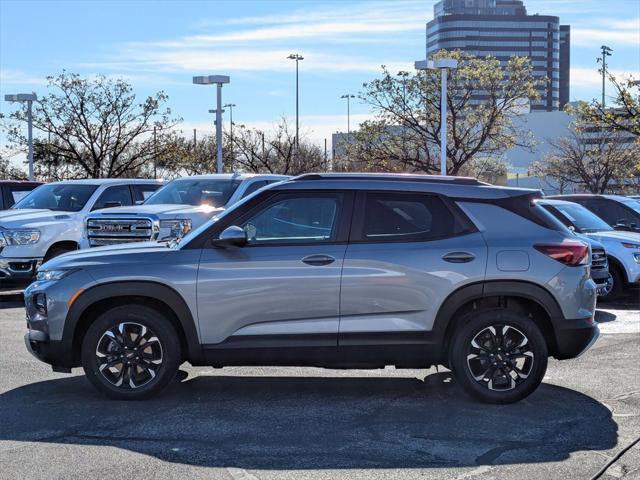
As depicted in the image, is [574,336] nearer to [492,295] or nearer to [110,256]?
[492,295]

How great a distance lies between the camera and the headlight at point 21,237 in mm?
14438

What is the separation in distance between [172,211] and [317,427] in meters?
8.25

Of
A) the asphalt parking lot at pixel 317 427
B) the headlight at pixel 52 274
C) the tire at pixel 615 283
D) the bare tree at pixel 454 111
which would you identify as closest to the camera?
the asphalt parking lot at pixel 317 427

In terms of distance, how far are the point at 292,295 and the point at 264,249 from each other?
0.43 m

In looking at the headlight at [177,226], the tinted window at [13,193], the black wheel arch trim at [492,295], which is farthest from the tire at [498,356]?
the tinted window at [13,193]

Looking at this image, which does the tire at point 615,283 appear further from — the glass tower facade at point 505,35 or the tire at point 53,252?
the glass tower facade at point 505,35

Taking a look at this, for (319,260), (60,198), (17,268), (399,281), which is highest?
(60,198)

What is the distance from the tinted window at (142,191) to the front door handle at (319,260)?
10303 mm

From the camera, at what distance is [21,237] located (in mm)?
14492

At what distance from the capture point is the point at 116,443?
5.94m

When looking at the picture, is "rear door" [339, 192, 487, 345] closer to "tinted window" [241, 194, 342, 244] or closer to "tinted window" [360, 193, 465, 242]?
"tinted window" [360, 193, 465, 242]

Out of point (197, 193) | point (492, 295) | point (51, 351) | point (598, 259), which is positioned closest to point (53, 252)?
point (197, 193)

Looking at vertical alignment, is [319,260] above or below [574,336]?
above

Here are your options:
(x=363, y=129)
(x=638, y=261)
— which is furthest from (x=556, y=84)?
(x=638, y=261)
